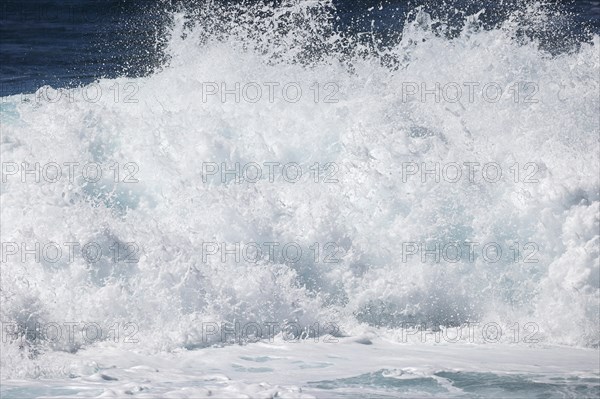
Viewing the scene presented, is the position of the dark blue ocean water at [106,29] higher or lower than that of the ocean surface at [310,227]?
higher

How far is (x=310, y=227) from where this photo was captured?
1037 cm

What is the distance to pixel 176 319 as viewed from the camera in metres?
9.06

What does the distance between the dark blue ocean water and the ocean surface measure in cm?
448

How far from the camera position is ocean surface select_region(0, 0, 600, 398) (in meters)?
8.19

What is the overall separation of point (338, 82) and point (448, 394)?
6.66 metres

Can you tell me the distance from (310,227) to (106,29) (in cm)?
1246

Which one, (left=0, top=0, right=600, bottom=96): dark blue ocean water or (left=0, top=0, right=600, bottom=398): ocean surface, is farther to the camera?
(left=0, top=0, right=600, bottom=96): dark blue ocean water

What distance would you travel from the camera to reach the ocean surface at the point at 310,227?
8.19 metres

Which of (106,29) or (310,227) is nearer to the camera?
(310,227)

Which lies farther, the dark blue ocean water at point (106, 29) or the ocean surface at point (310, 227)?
the dark blue ocean water at point (106, 29)

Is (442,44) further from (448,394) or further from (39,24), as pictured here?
(39,24)

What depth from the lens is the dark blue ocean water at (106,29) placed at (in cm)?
1809

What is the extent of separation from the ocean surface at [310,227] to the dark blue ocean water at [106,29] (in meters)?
4.48

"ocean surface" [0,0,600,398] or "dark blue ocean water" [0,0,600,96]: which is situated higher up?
"dark blue ocean water" [0,0,600,96]
